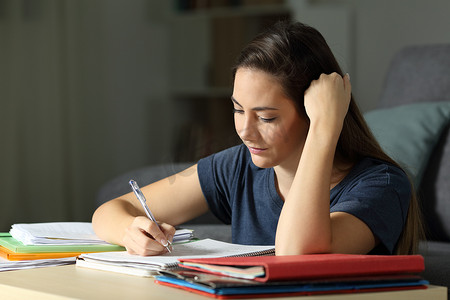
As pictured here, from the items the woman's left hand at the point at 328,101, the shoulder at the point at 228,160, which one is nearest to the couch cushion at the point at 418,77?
the shoulder at the point at 228,160

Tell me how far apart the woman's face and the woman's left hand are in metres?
0.05

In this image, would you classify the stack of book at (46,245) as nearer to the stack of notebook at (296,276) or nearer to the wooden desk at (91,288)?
the wooden desk at (91,288)

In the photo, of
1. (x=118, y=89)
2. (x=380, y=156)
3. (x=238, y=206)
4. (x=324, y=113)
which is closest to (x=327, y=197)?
(x=324, y=113)

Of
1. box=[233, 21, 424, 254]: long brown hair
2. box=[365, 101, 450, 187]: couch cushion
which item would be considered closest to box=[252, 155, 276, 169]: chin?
box=[233, 21, 424, 254]: long brown hair

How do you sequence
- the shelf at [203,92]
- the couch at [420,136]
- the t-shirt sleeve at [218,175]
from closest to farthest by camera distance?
the t-shirt sleeve at [218,175], the couch at [420,136], the shelf at [203,92]

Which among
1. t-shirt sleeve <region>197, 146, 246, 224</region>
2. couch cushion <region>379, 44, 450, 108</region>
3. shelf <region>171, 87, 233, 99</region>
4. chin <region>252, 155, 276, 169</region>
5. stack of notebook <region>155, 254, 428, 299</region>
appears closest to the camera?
stack of notebook <region>155, 254, 428, 299</region>

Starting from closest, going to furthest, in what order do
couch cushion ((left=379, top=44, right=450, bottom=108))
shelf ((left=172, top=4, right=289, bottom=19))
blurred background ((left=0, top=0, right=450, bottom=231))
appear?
1. couch cushion ((left=379, top=44, right=450, bottom=108))
2. blurred background ((left=0, top=0, right=450, bottom=231))
3. shelf ((left=172, top=4, right=289, bottom=19))

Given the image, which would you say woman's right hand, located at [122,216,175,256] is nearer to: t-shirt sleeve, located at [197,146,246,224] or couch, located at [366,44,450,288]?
t-shirt sleeve, located at [197,146,246,224]

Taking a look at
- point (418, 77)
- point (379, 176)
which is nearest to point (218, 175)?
point (379, 176)

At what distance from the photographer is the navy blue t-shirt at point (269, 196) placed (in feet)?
3.78

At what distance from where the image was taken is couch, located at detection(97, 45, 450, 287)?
5.99 ft

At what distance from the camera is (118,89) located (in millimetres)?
3836

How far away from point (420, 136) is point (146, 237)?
1.05 meters

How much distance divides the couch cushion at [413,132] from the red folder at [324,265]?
1.00 m
